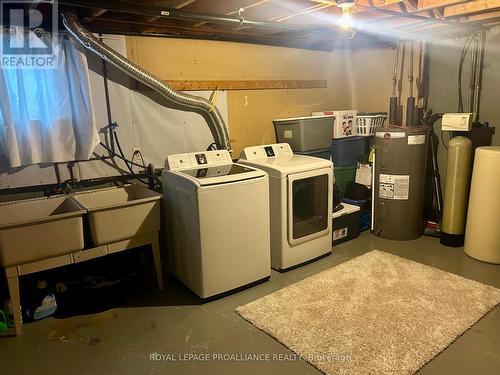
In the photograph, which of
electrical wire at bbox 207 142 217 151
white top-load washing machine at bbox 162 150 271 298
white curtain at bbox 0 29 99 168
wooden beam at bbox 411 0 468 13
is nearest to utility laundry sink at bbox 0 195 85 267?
white curtain at bbox 0 29 99 168

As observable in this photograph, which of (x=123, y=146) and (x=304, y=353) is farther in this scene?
(x=123, y=146)

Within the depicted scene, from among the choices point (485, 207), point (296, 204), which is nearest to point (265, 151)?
point (296, 204)

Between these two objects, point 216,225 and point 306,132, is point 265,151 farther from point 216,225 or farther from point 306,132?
point 216,225

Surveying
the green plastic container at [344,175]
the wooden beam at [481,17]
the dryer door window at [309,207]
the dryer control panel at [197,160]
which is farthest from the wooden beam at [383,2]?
the green plastic container at [344,175]

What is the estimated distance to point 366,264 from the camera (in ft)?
10.7

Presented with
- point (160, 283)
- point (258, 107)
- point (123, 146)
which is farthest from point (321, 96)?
point (160, 283)

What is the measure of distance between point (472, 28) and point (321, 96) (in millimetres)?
1686

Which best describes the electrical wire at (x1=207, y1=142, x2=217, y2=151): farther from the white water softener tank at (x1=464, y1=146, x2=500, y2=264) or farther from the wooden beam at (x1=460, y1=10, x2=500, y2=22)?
the wooden beam at (x1=460, y1=10, x2=500, y2=22)

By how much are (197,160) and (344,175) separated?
192 centimetres

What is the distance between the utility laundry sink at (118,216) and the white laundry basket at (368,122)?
2592 millimetres

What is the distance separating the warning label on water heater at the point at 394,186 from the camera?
3.65 meters

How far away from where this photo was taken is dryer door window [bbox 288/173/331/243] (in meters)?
3.20

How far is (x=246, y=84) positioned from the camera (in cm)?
384

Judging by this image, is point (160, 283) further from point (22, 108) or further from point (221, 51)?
point (221, 51)
